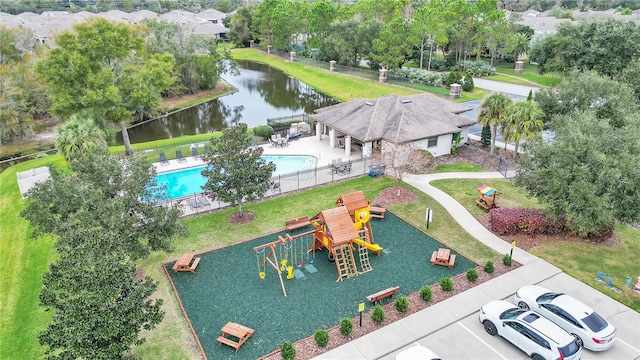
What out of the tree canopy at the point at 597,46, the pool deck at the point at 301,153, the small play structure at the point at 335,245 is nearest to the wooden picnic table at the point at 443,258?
the small play structure at the point at 335,245

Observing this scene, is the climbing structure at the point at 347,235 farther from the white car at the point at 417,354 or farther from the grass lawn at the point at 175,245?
the white car at the point at 417,354

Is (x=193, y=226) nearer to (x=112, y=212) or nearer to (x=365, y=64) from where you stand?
(x=112, y=212)

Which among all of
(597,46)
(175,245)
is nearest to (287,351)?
(175,245)

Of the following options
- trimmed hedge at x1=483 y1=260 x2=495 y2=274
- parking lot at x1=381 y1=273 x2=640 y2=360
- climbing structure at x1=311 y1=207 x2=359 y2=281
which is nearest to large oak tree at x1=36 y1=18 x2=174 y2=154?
climbing structure at x1=311 y1=207 x2=359 y2=281

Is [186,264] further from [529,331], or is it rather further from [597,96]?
[597,96]

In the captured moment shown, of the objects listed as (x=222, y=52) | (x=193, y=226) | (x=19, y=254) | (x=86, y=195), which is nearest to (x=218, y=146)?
(x=193, y=226)

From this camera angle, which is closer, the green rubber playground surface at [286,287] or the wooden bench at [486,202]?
the green rubber playground surface at [286,287]
